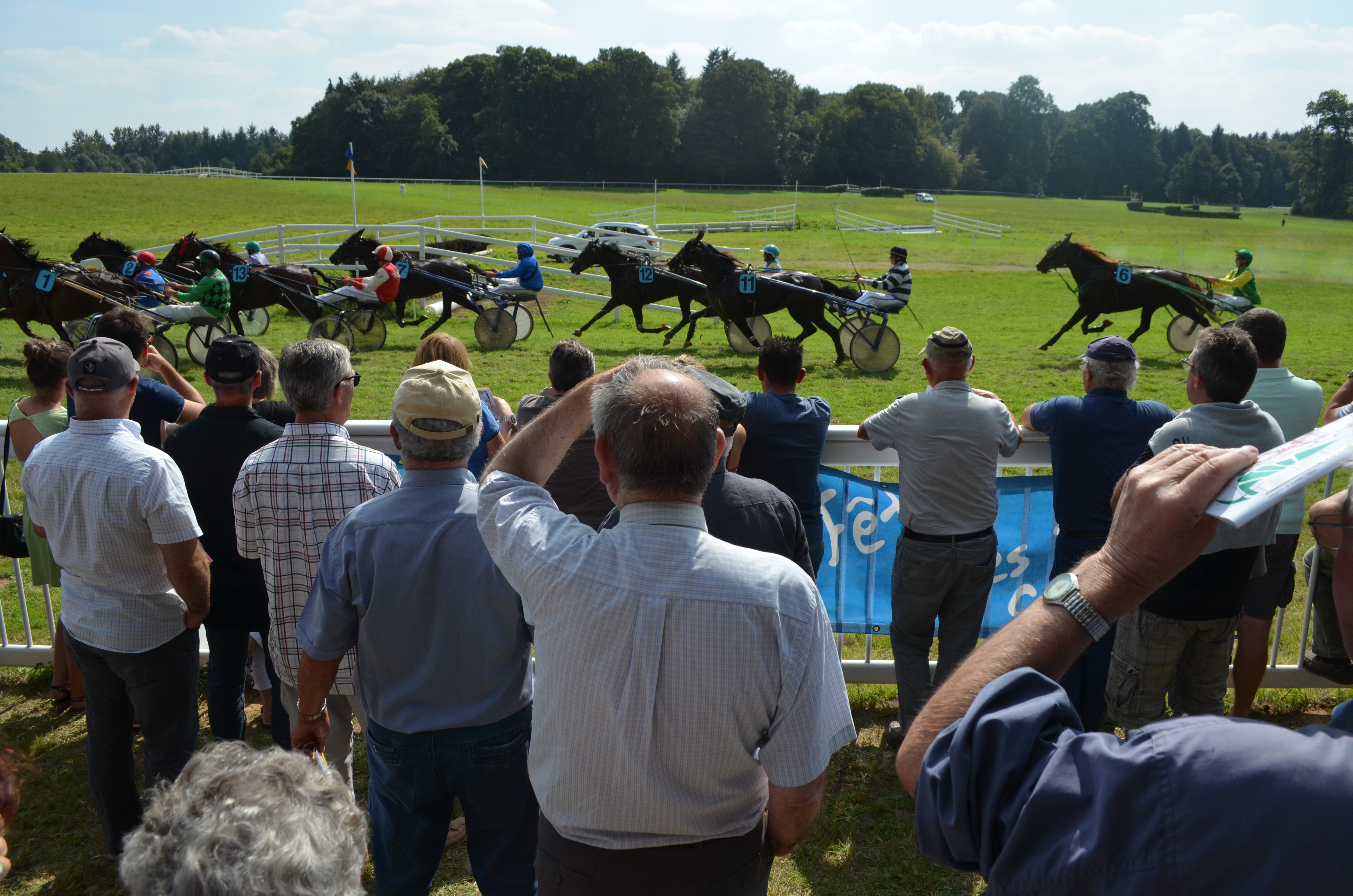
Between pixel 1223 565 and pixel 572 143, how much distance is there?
229ft

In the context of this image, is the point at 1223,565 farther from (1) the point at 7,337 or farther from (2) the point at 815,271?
(2) the point at 815,271

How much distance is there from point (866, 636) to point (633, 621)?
9.72ft

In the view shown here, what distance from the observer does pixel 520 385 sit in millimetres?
11164

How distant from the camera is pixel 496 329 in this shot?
44.7 feet

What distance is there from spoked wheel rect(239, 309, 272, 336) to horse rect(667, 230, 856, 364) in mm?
6695

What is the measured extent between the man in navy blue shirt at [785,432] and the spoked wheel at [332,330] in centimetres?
1078

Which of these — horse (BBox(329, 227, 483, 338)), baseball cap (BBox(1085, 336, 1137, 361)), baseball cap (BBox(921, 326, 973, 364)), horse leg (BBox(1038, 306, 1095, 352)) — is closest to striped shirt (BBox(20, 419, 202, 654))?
baseball cap (BBox(921, 326, 973, 364))

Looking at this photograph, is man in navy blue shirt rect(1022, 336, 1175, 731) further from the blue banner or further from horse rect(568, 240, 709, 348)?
horse rect(568, 240, 709, 348)

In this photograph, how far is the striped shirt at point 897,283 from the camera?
1341 centimetres

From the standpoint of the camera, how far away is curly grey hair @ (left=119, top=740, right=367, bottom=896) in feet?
3.75

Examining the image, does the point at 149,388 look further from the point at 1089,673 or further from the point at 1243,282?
the point at 1243,282

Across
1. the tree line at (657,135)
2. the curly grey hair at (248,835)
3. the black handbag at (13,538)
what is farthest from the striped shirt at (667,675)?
the tree line at (657,135)

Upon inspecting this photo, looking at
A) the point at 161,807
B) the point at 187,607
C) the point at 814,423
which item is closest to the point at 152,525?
the point at 187,607

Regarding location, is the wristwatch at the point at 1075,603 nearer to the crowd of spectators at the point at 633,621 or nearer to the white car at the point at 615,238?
the crowd of spectators at the point at 633,621
